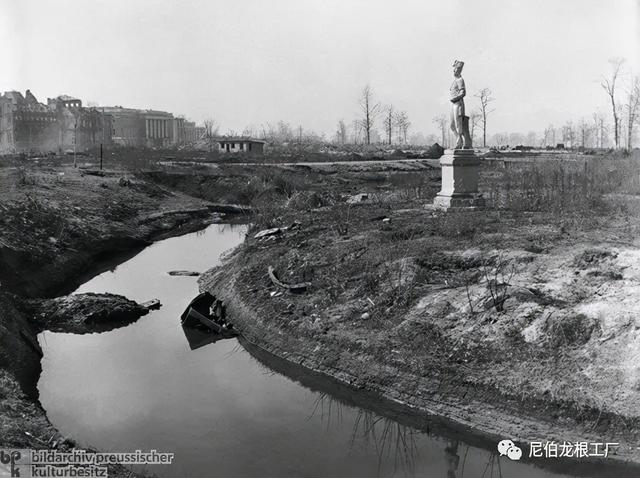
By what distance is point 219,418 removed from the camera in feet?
31.2

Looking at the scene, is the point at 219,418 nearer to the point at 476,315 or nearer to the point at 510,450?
the point at 510,450

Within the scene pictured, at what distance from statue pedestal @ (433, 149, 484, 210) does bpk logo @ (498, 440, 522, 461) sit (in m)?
10.1

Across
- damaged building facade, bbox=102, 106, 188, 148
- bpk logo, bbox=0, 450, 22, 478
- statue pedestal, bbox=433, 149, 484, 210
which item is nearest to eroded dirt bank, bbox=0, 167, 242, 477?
bpk logo, bbox=0, 450, 22, 478

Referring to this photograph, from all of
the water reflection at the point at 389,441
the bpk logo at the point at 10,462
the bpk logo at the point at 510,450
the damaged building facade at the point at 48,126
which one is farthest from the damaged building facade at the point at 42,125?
the bpk logo at the point at 510,450

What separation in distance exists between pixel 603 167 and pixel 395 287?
18.3 metres

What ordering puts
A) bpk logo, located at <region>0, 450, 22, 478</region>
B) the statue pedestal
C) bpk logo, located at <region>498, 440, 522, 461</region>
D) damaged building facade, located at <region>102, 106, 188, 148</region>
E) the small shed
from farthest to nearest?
damaged building facade, located at <region>102, 106, 188, 148</region> < the small shed < the statue pedestal < bpk logo, located at <region>498, 440, 522, 461</region> < bpk logo, located at <region>0, 450, 22, 478</region>

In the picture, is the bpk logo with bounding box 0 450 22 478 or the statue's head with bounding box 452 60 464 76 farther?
the statue's head with bounding box 452 60 464 76

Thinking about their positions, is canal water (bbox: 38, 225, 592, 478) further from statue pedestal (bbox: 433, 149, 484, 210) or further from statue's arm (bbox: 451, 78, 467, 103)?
statue's arm (bbox: 451, 78, 467, 103)

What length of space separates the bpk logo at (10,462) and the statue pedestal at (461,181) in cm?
1370

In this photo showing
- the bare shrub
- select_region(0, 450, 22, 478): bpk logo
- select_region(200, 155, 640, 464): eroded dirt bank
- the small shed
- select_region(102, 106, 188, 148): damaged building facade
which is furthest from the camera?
select_region(102, 106, 188, 148): damaged building facade

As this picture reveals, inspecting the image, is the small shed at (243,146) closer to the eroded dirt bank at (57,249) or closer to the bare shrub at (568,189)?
the eroded dirt bank at (57,249)

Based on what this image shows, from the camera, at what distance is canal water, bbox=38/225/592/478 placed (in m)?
8.09

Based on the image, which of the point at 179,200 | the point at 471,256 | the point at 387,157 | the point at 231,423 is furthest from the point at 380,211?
the point at 387,157

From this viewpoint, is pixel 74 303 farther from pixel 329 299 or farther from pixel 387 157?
pixel 387 157
